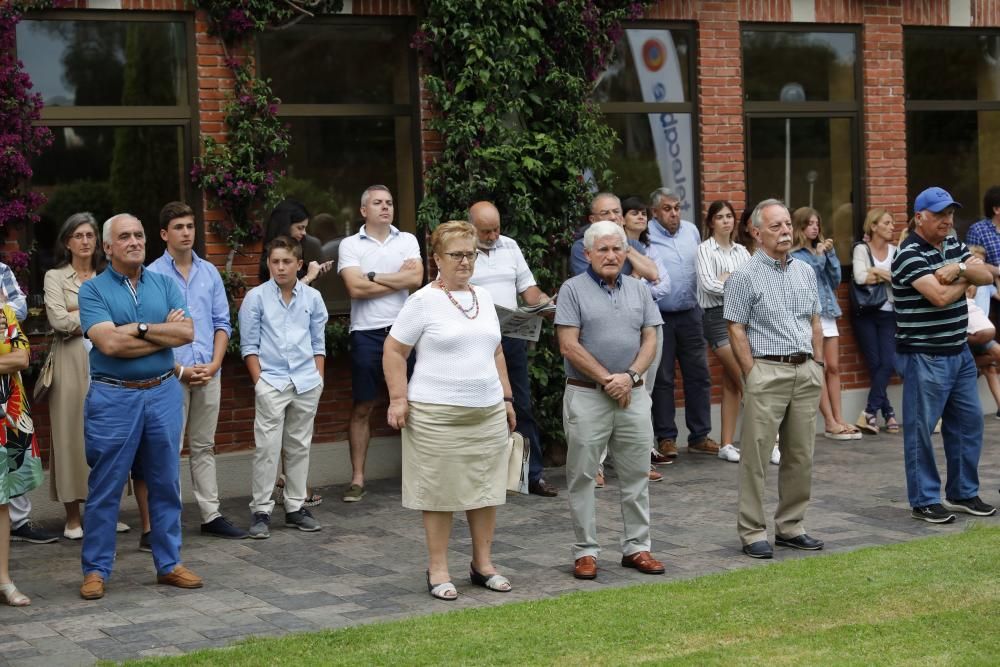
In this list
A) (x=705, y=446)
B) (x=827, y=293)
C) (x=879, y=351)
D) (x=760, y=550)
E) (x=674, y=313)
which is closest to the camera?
(x=760, y=550)

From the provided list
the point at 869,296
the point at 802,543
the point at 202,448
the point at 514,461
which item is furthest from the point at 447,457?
the point at 869,296

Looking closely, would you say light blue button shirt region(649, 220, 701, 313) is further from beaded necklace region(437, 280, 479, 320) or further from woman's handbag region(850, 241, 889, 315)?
beaded necklace region(437, 280, 479, 320)

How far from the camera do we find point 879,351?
1361 centimetres

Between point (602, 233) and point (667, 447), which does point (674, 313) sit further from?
point (602, 233)

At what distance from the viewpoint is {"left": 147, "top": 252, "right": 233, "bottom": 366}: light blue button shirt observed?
945 cm

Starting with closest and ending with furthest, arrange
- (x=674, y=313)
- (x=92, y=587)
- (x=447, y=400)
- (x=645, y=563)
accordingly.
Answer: (x=447, y=400) < (x=92, y=587) < (x=645, y=563) < (x=674, y=313)

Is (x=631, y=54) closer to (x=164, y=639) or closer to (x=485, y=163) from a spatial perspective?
(x=485, y=163)

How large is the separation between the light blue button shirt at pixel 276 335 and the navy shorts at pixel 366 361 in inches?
36.8

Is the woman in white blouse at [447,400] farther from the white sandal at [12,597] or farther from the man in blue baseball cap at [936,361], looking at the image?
the man in blue baseball cap at [936,361]

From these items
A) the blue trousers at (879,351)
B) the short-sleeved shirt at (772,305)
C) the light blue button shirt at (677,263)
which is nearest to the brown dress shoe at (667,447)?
the light blue button shirt at (677,263)

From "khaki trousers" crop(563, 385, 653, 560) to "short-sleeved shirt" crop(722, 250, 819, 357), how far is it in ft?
2.62

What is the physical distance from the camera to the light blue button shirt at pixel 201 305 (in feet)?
31.0

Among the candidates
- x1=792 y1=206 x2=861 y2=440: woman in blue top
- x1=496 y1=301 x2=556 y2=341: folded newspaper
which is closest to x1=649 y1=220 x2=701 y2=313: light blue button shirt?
x1=792 y1=206 x2=861 y2=440: woman in blue top

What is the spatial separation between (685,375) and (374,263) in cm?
311
